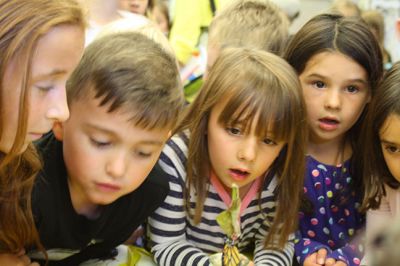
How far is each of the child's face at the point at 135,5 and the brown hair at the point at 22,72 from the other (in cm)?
123

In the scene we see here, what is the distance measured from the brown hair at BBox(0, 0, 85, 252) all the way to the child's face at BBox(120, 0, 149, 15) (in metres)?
1.23

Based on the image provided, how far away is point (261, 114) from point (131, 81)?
264mm

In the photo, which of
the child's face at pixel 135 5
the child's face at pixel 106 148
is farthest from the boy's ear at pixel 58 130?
the child's face at pixel 135 5

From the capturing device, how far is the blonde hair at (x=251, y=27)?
1.35 metres

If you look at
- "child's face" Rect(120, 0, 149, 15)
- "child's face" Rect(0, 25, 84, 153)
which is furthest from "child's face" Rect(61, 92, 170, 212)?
"child's face" Rect(120, 0, 149, 15)

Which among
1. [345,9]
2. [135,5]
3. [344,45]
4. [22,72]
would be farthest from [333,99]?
[135,5]

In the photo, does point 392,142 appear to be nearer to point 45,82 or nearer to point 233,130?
point 233,130

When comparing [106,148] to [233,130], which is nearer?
[106,148]

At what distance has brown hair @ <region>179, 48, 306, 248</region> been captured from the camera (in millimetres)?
957

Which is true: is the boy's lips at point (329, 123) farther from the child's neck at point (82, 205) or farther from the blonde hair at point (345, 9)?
the child's neck at point (82, 205)

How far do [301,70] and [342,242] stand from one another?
0.45m

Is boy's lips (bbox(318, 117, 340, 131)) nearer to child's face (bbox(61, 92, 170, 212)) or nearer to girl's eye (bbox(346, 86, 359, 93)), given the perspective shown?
girl's eye (bbox(346, 86, 359, 93))

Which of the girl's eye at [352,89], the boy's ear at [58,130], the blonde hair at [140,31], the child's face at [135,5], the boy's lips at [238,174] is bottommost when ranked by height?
the boy's lips at [238,174]

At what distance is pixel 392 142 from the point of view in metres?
1.05
